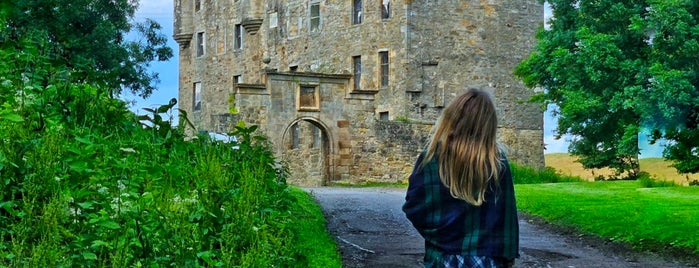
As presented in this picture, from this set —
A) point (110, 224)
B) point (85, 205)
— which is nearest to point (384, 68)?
point (85, 205)

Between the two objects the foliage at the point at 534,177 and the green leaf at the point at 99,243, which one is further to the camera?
the foliage at the point at 534,177

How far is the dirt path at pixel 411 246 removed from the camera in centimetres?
1343

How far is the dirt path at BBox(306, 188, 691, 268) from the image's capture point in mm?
13430

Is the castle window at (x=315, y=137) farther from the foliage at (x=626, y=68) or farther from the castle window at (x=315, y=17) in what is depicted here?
the foliage at (x=626, y=68)

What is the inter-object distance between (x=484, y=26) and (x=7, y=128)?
36.6 metres

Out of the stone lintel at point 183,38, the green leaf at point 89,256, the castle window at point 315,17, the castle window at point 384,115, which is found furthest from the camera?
the stone lintel at point 183,38

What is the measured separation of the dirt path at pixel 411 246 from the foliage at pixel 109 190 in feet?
5.12

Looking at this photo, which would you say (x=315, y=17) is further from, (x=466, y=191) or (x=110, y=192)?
(x=466, y=191)

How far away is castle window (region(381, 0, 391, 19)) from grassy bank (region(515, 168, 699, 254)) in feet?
60.1

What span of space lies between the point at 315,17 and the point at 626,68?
1771 cm

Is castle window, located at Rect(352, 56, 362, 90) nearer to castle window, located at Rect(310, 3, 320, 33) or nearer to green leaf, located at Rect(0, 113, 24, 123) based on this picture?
castle window, located at Rect(310, 3, 320, 33)

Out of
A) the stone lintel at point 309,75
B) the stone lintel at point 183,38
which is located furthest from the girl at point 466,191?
the stone lintel at point 183,38

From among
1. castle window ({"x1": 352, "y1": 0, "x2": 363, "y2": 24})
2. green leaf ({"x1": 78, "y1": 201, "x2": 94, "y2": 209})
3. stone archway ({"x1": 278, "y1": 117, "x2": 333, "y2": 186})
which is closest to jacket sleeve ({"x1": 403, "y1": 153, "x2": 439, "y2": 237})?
green leaf ({"x1": 78, "y1": 201, "x2": 94, "y2": 209})

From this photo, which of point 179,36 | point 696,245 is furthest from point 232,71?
point 696,245
